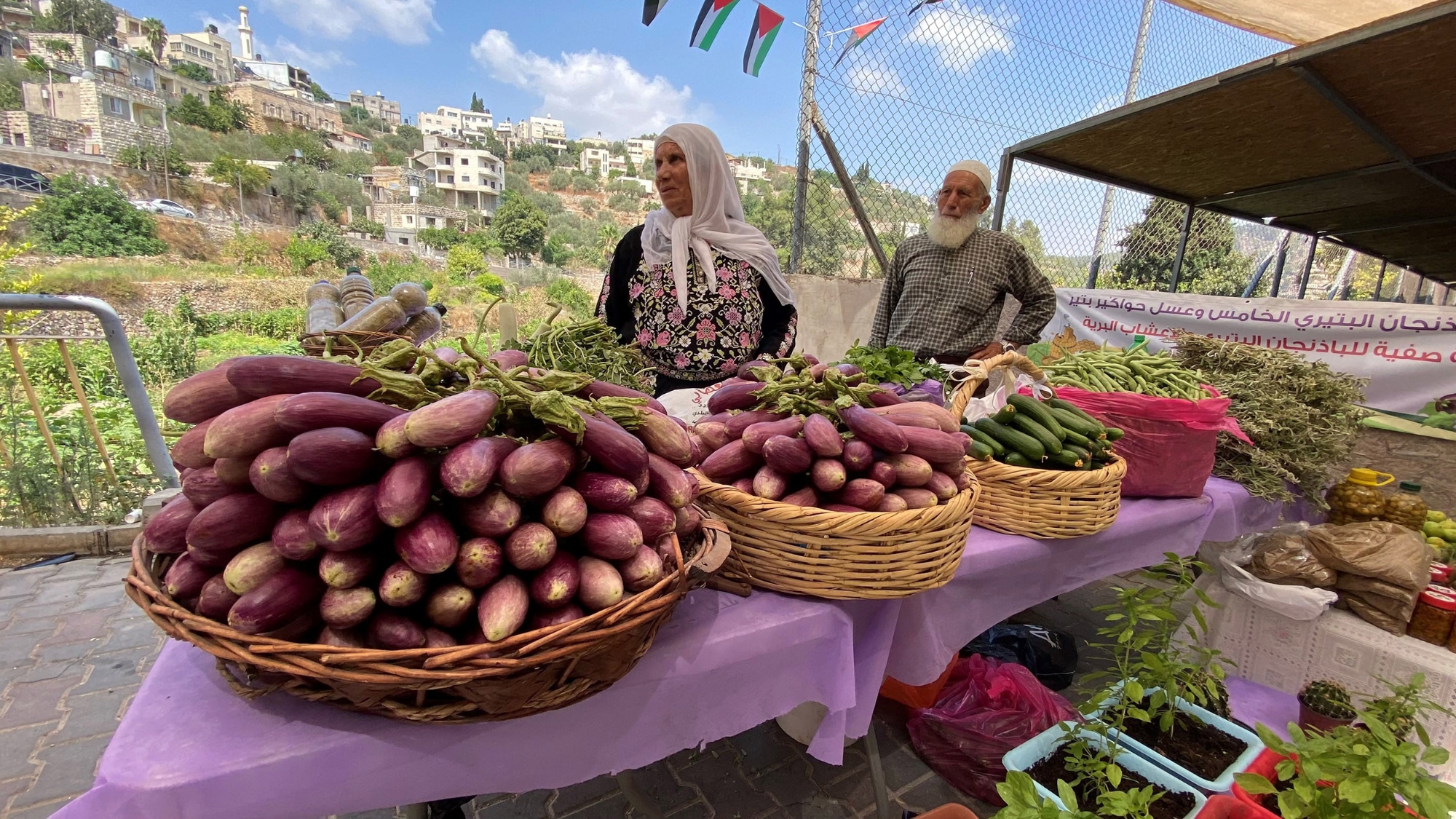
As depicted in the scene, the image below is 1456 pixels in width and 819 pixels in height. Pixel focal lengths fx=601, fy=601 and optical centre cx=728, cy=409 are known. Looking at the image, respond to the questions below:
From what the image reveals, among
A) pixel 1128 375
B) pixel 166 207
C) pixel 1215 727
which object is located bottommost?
pixel 1215 727

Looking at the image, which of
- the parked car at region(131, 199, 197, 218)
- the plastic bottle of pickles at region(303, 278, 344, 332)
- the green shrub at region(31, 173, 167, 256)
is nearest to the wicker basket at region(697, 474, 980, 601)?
the plastic bottle of pickles at region(303, 278, 344, 332)

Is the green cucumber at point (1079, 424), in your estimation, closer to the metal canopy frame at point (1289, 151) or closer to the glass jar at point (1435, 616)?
the glass jar at point (1435, 616)

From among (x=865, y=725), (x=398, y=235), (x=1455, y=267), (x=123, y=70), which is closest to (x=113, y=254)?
(x=398, y=235)

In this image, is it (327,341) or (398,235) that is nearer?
(327,341)

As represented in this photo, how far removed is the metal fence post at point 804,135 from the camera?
4.50 m

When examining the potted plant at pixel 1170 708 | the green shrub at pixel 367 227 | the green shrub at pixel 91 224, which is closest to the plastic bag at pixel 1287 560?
the potted plant at pixel 1170 708

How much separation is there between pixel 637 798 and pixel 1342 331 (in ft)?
15.3

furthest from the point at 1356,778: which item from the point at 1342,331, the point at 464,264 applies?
the point at 464,264

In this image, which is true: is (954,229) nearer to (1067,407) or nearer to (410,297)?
(1067,407)

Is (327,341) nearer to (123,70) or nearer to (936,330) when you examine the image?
(936,330)

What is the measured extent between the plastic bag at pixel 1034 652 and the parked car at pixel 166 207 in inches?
1573

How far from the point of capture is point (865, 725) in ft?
4.76

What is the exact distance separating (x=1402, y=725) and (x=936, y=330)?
8.63 feet

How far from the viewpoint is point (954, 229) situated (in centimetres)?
370
